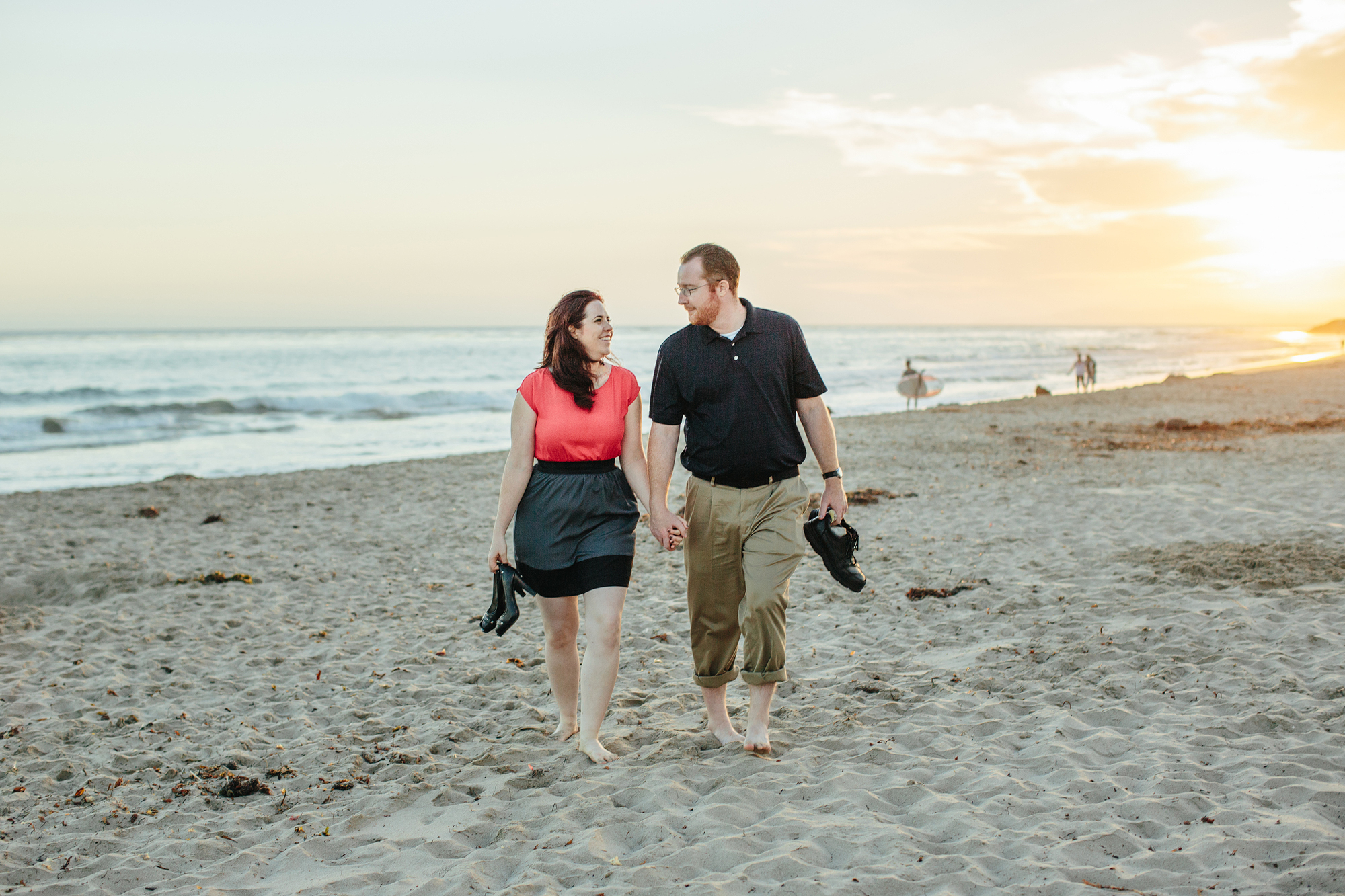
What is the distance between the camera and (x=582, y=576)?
11.3 feet

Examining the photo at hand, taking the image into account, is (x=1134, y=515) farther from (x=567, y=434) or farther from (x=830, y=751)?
(x=567, y=434)

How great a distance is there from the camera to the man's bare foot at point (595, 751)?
3684 millimetres

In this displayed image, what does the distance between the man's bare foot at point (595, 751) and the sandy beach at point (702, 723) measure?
0.04 metres

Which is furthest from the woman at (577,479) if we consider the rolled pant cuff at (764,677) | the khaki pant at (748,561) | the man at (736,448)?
the rolled pant cuff at (764,677)

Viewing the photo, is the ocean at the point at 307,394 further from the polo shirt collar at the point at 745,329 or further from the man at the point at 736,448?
the polo shirt collar at the point at 745,329

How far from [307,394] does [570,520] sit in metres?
29.3

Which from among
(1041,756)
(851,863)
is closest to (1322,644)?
(1041,756)

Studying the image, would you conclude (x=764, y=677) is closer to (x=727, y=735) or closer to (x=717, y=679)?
(x=717, y=679)

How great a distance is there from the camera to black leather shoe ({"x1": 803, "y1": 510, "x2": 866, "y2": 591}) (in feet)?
11.9

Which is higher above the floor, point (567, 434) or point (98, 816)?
point (567, 434)

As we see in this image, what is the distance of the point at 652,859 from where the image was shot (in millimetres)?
2881

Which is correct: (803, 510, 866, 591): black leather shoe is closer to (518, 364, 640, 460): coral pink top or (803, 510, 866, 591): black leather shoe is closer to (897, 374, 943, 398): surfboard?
(518, 364, 640, 460): coral pink top

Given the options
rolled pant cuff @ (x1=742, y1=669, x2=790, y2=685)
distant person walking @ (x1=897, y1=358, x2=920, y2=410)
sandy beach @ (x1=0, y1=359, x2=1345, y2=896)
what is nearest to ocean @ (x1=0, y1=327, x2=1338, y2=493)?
distant person walking @ (x1=897, y1=358, x2=920, y2=410)

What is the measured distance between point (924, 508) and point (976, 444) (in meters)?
5.67
